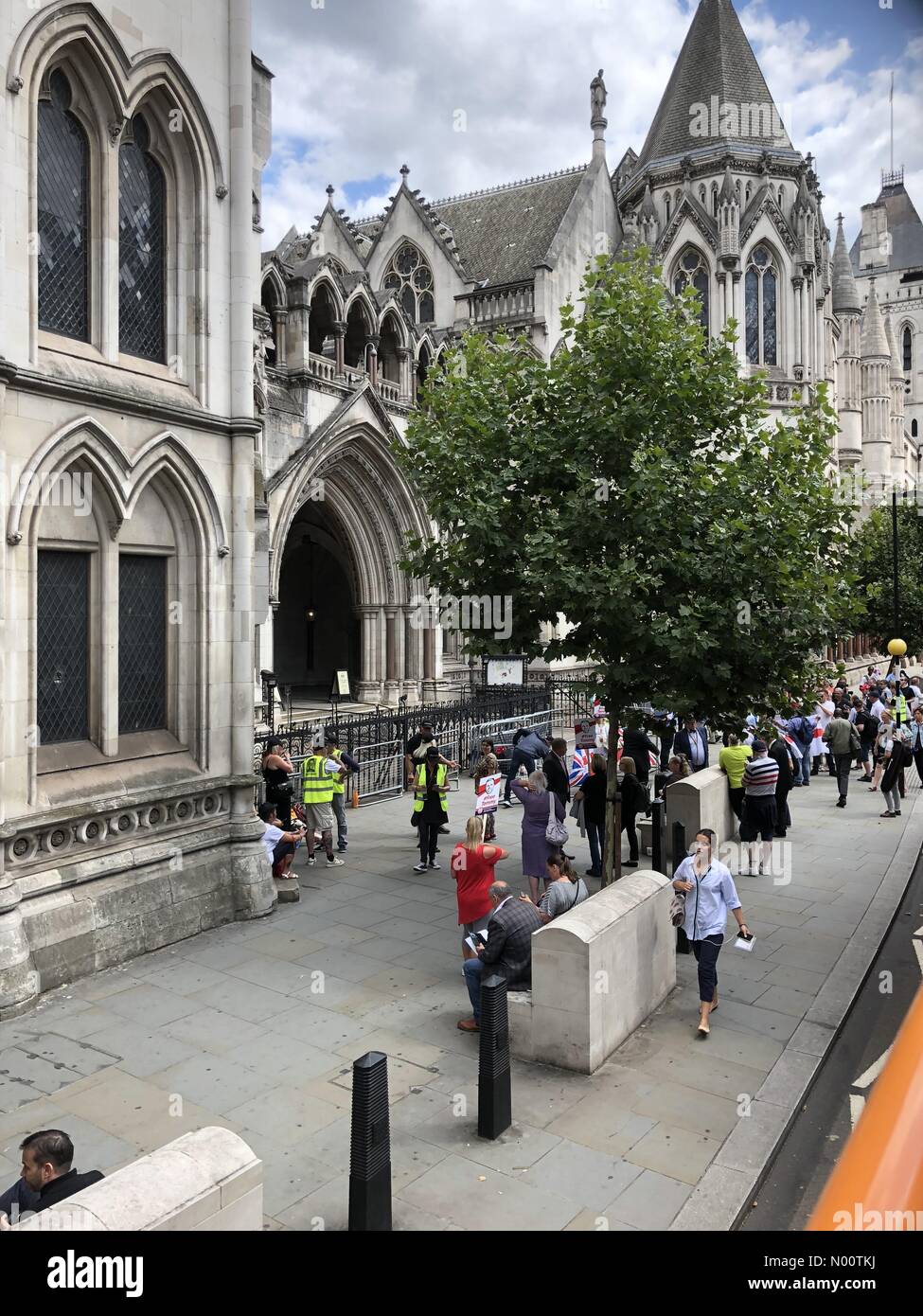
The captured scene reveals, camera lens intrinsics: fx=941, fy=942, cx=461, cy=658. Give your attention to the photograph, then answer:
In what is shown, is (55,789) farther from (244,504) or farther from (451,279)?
(451,279)

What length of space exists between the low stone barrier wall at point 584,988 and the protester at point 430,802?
459 cm

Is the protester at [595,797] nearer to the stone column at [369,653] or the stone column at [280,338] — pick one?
the stone column at [280,338]

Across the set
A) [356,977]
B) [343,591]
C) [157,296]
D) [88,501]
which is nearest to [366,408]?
[343,591]

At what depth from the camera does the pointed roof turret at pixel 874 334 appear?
5944 centimetres

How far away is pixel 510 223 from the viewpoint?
39094 mm

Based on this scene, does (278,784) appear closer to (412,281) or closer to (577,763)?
(577,763)

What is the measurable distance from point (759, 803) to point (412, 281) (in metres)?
28.8

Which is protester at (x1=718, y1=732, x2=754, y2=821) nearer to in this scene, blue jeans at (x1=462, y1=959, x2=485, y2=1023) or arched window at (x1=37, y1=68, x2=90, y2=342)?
blue jeans at (x1=462, y1=959, x2=485, y2=1023)

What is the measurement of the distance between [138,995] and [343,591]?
88.9 ft

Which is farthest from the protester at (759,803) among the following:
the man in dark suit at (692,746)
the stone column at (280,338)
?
the stone column at (280,338)

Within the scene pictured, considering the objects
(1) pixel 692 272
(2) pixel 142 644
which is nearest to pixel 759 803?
(2) pixel 142 644

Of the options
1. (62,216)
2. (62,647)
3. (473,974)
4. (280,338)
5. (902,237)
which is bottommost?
(473,974)

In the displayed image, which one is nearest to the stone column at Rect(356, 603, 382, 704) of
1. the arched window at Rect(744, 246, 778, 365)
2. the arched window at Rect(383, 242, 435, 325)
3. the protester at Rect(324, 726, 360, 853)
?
the arched window at Rect(383, 242, 435, 325)

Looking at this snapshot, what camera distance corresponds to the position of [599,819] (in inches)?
465
